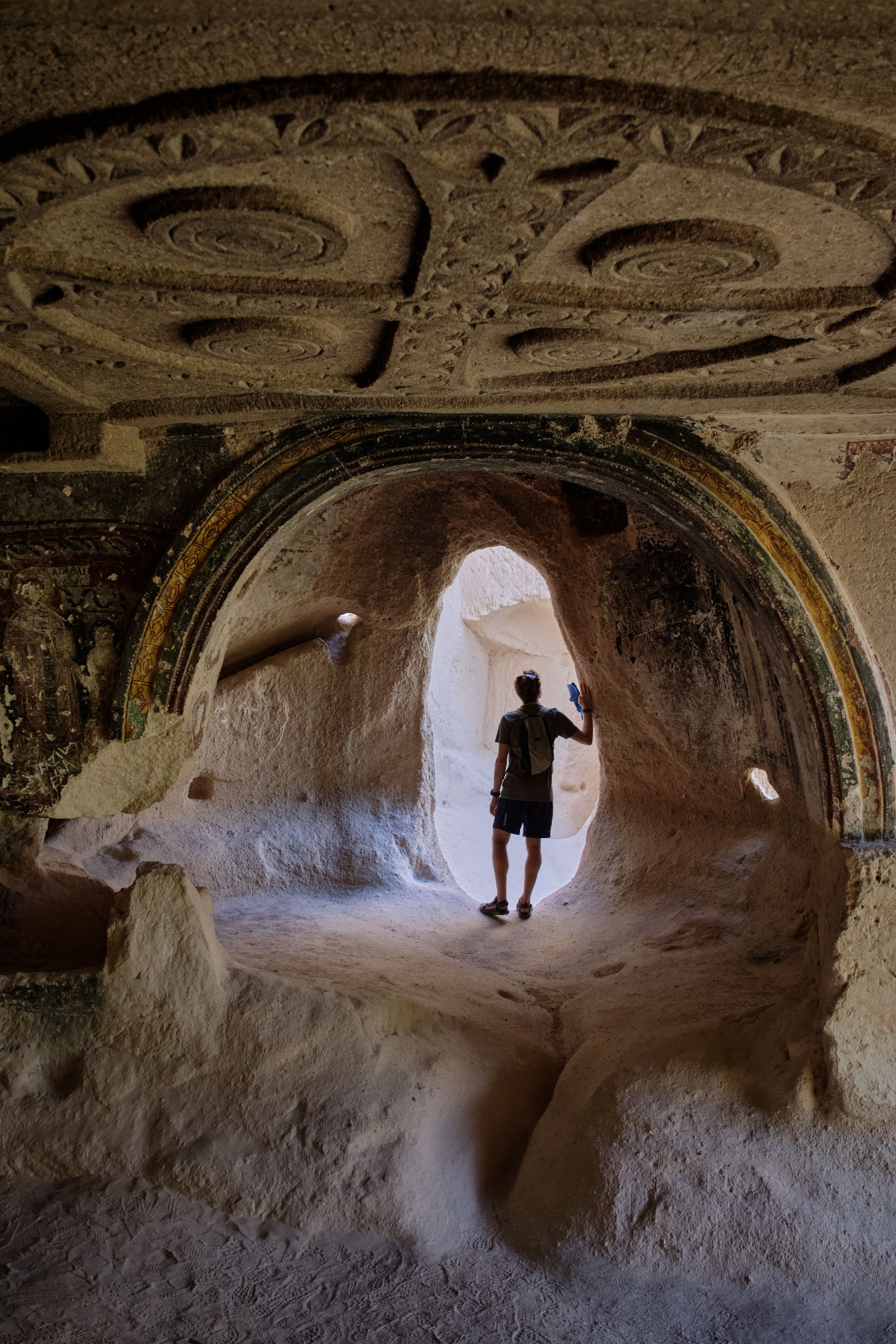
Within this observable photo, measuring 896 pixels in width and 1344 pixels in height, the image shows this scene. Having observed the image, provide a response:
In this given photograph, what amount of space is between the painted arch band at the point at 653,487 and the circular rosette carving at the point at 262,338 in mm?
732

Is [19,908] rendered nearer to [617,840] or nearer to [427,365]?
[427,365]

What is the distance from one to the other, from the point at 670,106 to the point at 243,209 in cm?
87

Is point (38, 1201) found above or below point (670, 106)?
below

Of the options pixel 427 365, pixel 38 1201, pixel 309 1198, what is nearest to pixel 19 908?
pixel 38 1201

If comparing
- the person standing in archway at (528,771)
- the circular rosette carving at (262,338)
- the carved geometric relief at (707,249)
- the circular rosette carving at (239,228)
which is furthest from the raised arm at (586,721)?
the circular rosette carving at (239,228)

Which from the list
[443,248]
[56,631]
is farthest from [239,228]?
[56,631]

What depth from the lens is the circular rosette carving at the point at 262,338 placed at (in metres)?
2.79

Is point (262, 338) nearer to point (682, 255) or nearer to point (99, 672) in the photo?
point (682, 255)

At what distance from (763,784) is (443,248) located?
3.81 meters

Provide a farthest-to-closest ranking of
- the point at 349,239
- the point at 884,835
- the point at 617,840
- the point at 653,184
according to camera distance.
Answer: the point at 617,840 → the point at 884,835 → the point at 349,239 → the point at 653,184

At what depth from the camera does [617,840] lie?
6.46 m

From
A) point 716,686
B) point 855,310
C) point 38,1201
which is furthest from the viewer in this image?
point 716,686

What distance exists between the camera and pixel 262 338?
9.36 feet

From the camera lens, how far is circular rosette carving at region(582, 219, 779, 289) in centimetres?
218
